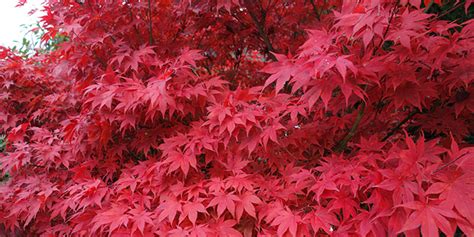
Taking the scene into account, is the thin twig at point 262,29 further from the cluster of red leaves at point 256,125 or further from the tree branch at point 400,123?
the tree branch at point 400,123

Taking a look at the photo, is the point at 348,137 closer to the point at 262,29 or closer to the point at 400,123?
the point at 400,123

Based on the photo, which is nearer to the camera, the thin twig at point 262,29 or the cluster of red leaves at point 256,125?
the cluster of red leaves at point 256,125

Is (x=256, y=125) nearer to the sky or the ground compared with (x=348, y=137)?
nearer to the sky

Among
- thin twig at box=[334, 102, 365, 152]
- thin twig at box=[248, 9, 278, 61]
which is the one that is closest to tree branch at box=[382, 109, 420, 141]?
thin twig at box=[334, 102, 365, 152]

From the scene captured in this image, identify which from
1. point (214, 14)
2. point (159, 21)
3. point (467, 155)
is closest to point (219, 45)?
point (214, 14)

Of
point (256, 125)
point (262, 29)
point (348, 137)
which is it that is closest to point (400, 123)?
point (348, 137)

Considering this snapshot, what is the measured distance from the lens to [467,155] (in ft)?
4.44

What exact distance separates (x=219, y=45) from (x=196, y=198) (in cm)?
159

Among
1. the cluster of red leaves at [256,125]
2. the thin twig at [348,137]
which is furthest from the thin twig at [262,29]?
the thin twig at [348,137]

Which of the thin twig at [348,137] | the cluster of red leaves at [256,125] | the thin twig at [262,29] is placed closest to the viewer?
the cluster of red leaves at [256,125]

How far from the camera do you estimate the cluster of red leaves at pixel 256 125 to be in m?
1.51

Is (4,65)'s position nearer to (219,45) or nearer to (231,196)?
(219,45)

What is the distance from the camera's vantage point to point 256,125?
193 cm

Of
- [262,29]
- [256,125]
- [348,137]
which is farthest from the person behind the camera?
[262,29]
